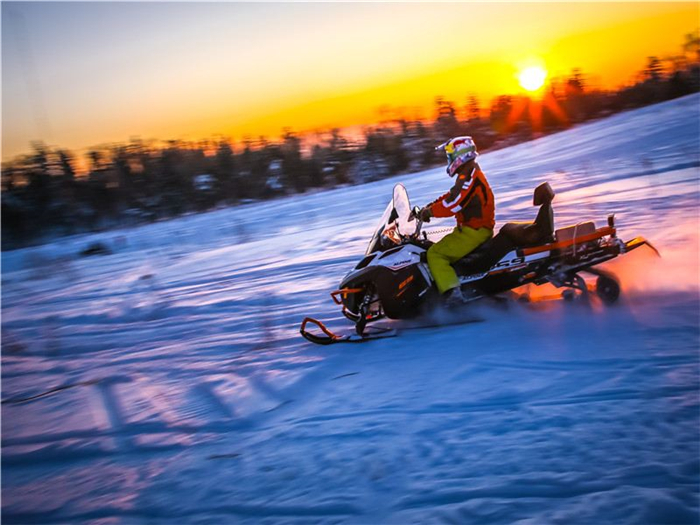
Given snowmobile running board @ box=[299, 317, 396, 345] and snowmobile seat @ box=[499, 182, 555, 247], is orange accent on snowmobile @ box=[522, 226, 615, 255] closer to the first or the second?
snowmobile seat @ box=[499, 182, 555, 247]

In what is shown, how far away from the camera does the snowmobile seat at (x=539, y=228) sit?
5.85 meters

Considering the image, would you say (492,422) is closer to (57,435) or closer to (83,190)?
(57,435)

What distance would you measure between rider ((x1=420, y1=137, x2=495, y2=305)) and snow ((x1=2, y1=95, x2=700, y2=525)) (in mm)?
560

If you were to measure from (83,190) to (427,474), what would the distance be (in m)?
19.1

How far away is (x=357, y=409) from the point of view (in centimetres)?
457

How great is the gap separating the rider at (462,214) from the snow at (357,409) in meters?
0.56

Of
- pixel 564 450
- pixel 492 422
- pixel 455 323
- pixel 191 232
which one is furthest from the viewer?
pixel 191 232

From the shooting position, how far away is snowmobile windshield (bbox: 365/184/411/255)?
6.50 m

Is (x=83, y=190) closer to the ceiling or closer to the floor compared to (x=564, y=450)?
closer to the ceiling

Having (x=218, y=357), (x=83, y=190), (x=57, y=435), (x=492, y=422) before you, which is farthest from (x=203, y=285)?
(x=83, y=190)

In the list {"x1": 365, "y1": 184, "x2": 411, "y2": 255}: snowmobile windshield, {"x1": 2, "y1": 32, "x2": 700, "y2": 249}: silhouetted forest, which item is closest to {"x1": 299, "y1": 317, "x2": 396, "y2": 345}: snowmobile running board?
{"x1": 365, "y1": 184, "x2": 411, "y2": 255}: snowmobile windshield

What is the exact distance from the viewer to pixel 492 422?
401 centimetres

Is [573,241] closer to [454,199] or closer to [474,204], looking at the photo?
[474,204]

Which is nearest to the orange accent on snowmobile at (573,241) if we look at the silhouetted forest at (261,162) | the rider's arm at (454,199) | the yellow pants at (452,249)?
the yellow pants at (452,249)
